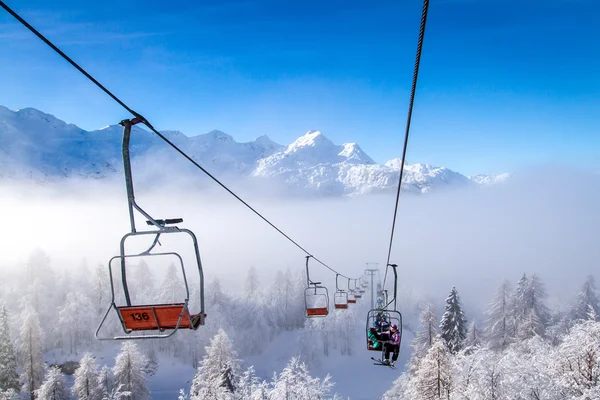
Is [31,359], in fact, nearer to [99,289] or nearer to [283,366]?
[99,289]

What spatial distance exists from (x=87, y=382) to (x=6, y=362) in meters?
9.33

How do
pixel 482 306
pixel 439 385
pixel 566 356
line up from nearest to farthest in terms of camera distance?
1. pixel 566 356
2. pixel 439 385
3. pixel 482 306

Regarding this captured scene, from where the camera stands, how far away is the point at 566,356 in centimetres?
2127

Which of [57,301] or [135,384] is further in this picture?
[57,301]

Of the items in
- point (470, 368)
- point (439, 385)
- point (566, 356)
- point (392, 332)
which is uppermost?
point (392, 332)

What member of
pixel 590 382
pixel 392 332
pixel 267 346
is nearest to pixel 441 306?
pixel 267 346

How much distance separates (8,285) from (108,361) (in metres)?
34.8

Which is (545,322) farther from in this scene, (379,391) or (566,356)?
(566,356)

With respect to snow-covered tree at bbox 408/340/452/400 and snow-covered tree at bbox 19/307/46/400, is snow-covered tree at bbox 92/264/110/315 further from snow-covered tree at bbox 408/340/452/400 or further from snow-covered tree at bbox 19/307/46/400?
snow-covered tree at bbox 408/340/452/400

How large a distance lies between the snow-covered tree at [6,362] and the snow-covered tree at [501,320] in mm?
61540

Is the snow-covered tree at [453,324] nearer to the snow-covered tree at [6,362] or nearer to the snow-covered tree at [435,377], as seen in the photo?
the snow-covered tree at [435,377]

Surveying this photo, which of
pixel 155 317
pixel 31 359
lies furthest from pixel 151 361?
pixel 155 317

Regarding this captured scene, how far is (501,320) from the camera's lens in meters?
57.4

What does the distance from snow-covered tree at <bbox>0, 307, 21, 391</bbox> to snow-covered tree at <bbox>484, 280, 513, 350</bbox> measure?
202ft
